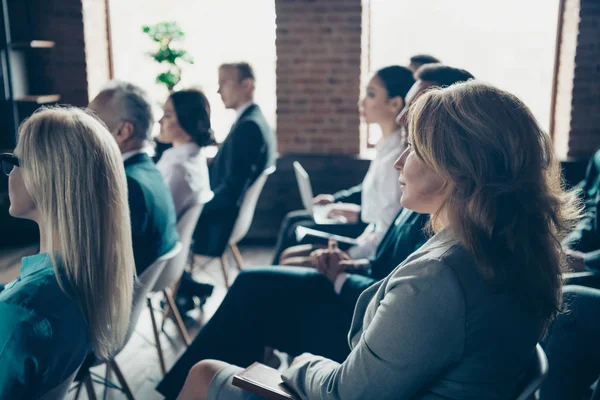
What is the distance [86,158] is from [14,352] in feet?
1.50

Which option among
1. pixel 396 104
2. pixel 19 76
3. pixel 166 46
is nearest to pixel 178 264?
pixel 396 104

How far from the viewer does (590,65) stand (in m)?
4.67

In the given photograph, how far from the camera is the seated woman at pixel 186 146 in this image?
3.05 m

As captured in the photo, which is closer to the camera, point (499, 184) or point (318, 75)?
point (499, 184)

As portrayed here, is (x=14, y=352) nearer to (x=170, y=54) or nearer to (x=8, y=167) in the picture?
(x=8, y=167)

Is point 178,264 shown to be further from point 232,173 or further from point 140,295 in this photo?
point 232,173

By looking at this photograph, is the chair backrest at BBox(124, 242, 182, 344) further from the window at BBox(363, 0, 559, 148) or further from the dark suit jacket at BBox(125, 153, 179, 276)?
the window at BBox(363, 0, 559, 148)

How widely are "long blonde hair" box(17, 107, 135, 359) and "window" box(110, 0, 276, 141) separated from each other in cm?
381

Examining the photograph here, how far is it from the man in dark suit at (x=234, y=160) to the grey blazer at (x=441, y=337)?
2.42 meters

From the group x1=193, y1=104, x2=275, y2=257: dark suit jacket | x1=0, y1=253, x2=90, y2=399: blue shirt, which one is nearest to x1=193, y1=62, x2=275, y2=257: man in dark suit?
x1=193, y1=104, x2=275, y2=257: dark suit jacket

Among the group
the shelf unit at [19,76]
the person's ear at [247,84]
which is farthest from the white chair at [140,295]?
the shelf unit at [19,76]

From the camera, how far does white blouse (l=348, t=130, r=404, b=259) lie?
2.69m

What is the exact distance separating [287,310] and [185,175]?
1.19m

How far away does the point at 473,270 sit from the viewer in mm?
1153
